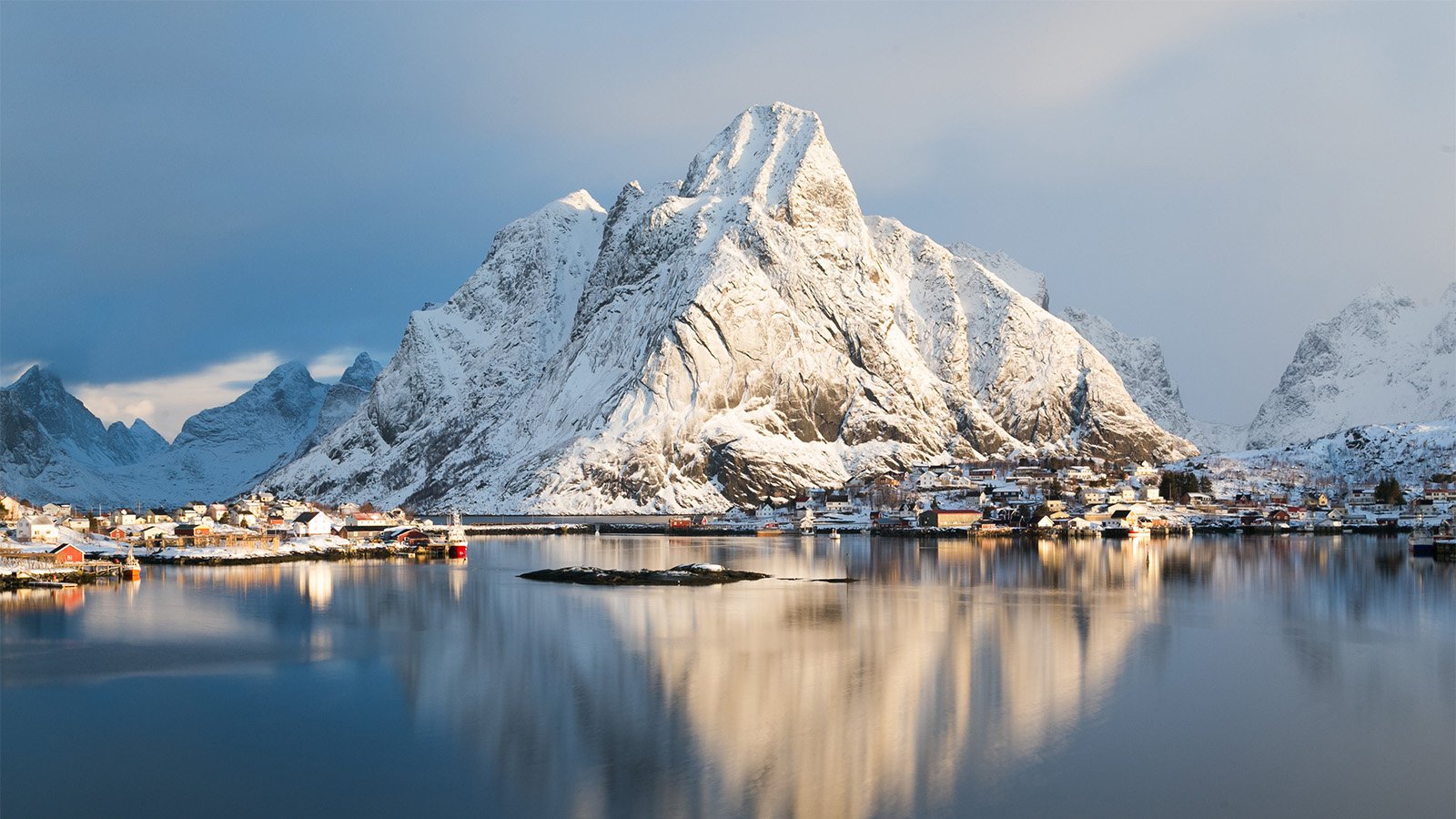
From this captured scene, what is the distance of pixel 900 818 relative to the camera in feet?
64.6

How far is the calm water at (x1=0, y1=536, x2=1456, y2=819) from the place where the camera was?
21.2m

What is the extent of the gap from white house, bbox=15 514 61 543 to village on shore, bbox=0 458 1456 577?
0.28 ft

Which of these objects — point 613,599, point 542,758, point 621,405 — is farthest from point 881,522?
point 542,758

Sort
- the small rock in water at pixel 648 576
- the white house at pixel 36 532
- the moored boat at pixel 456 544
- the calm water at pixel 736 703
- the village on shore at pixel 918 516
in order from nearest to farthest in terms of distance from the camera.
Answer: the calm water at pixel 736 703 → the small rock in water at pixel 648 576 → the white house at pixel 36 532 → the moored boat at pixel 456 544 → the village on shore at pixel 918 516

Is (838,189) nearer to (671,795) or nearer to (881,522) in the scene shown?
(881,522)

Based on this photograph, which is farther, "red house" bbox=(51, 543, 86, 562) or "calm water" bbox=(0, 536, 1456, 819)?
"red house" bbox=(51, 543, 86, 562)

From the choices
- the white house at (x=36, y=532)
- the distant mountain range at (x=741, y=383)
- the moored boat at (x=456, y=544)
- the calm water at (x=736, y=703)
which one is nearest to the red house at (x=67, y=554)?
the white house at (x=36, y=532)

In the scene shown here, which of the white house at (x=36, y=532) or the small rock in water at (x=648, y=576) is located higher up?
the white house at (x=36, y=532)

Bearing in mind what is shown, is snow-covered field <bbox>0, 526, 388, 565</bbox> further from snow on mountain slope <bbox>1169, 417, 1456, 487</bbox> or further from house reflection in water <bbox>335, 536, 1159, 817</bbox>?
snow on mountain slope <bbox>1169, 417, 1456, 487</bbox>

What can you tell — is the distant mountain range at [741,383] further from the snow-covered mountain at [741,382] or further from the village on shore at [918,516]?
the village on shore at [918,516]

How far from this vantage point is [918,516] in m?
117

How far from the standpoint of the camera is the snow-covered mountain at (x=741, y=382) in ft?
500

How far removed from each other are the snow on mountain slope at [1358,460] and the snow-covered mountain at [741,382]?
37.5 m

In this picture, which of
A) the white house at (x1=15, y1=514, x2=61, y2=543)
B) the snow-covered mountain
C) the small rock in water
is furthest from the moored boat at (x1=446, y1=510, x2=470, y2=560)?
the snow-covered mountain
